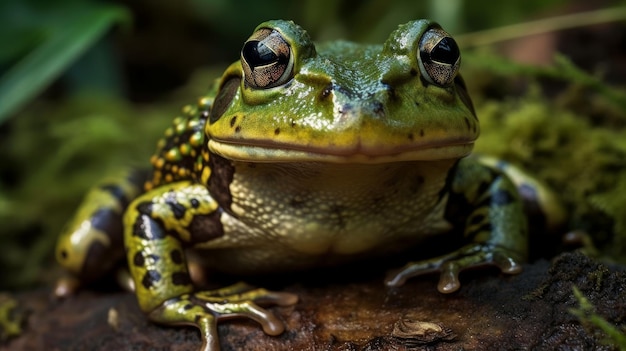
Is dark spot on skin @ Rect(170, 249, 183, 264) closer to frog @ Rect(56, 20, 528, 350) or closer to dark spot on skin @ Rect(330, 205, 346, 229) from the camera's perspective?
frog @ Rect(56, 20, 528, 350)

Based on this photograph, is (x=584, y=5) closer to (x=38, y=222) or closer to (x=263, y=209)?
(x=263, y=209)

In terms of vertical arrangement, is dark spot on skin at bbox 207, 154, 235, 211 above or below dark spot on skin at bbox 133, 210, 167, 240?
above

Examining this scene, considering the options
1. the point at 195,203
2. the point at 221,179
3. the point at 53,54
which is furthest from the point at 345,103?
the point at 53,54

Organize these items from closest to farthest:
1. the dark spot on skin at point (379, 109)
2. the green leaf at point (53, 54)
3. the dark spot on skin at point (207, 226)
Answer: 1. the dark spot on skin at point (379, 109)
2. the dark spot on skin at point (207, 226)
3. the green leaf at point (53, 54)

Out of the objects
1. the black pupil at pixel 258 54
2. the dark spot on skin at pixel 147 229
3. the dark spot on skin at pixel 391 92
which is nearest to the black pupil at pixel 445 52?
the dark spot on skin at pixel 391 92

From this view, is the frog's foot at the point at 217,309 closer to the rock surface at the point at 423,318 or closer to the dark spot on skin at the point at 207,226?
the rock surface at the point at 423,318

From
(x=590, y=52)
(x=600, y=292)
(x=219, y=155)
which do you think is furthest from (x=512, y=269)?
(x=590, y=52)

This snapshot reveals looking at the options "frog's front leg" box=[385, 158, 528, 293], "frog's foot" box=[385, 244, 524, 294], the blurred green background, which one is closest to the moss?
the blurred green background
